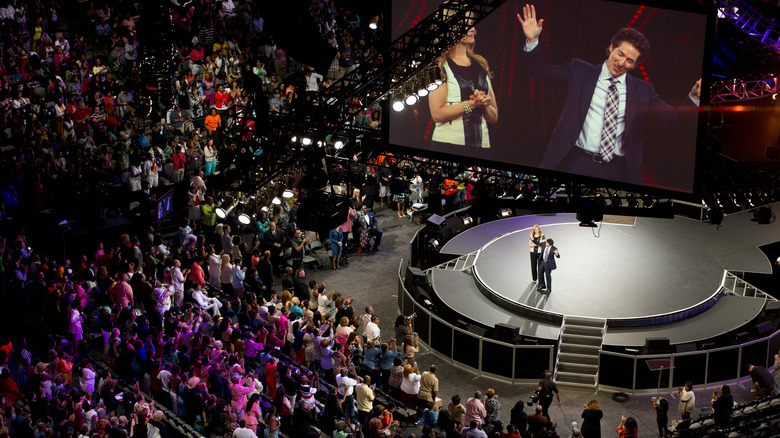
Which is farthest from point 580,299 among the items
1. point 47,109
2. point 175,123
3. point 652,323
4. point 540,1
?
point 47,109

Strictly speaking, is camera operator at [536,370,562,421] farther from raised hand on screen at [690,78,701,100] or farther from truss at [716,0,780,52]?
truss at [716,0,780,52]

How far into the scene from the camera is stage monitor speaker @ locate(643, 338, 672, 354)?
19188mm

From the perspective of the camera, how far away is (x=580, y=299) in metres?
21.9

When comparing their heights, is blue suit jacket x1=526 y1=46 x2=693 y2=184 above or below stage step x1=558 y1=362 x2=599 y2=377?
above

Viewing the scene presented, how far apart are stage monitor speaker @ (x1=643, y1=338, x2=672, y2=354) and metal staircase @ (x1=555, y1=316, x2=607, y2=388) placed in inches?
41.7

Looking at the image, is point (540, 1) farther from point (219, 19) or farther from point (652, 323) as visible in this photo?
point (219, 19)

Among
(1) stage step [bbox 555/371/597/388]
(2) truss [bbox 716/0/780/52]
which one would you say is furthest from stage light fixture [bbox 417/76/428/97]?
(2) truss [bbox 716/0/780/52]

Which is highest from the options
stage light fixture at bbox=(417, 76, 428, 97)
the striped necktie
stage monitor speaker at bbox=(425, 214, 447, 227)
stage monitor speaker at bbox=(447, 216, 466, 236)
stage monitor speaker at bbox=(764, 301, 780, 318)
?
stage light fixture at bbox=(417, 76, 428, 97)

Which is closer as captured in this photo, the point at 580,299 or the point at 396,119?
the point at 580,299

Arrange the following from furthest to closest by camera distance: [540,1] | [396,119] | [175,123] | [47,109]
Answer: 1. [175,123]
2. [47,109]
3. [396,119]
4. [540,1]

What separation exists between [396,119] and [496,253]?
15.0ft

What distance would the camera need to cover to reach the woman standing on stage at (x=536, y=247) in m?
22.2

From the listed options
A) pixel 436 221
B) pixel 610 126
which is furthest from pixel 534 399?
pixel 436 221

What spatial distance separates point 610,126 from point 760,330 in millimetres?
5341
